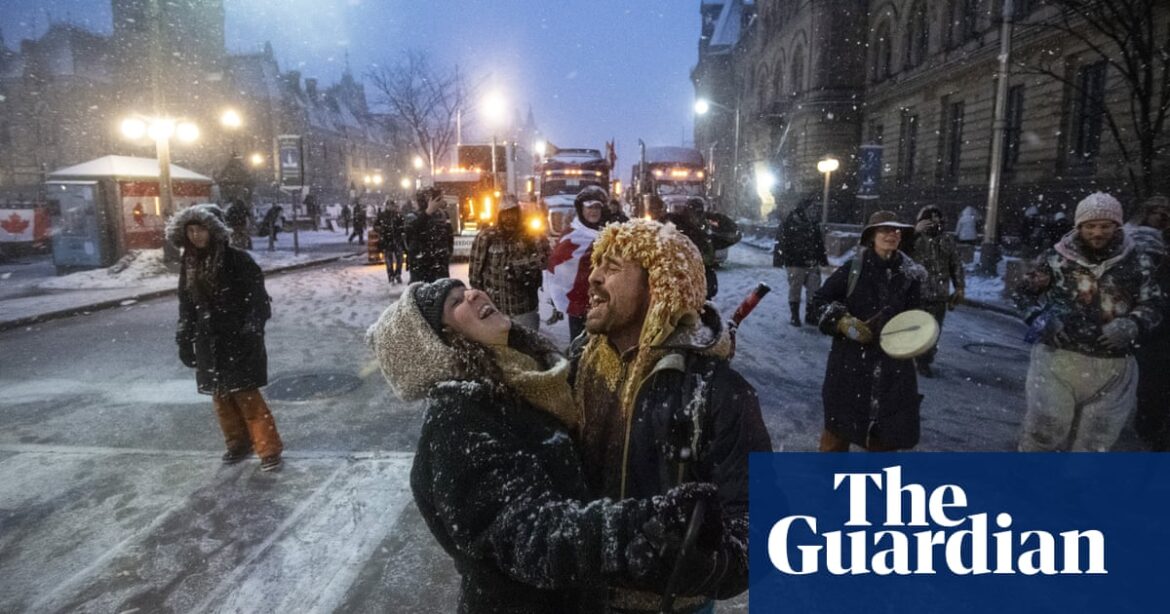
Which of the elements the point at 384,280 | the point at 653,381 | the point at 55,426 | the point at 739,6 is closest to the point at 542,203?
the point at 384,280

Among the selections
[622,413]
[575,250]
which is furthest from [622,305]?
[575,250]

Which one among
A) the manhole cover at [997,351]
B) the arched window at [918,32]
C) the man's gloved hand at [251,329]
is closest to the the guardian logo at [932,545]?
the man's gloved hand at [251,329]

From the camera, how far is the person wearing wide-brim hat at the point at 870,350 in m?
3.81

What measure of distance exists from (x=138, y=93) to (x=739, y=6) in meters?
52.2

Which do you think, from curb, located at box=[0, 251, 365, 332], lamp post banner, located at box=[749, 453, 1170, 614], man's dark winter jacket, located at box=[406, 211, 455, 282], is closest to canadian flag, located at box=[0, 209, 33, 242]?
curb, located at box=[0, 251, 365, 332]

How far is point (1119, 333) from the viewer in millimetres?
3631

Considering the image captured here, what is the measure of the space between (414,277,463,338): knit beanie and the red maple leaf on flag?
25145 millimetres

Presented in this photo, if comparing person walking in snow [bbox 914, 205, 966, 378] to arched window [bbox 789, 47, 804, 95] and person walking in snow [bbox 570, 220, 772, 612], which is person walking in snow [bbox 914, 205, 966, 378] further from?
arched window [bbox 789, 47, 804, 95]

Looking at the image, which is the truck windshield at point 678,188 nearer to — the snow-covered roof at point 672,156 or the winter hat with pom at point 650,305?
the snow-covered roof at point 672,156

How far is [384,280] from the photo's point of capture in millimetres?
15953

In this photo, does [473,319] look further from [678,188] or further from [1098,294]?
[678,188]

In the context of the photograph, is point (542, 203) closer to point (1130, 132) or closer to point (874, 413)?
point (1130, 132)

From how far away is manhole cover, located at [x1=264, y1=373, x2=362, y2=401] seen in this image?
22.1ft

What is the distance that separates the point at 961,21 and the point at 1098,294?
27.5m
